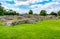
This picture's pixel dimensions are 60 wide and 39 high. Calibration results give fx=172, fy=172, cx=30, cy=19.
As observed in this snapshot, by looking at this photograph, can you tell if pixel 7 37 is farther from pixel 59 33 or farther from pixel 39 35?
pixel 59 33

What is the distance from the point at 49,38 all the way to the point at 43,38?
20.1 inches

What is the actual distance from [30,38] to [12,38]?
57.9 inches

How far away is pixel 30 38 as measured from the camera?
14.1 metres

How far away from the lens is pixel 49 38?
14.3 metres

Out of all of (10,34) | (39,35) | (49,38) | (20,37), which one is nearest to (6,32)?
(10,34)

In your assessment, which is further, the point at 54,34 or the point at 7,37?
the point at 54,34

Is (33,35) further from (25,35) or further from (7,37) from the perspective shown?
(7,37)

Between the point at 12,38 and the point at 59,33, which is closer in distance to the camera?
the point at 12,38

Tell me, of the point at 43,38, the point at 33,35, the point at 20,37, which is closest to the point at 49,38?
the point at 43,38

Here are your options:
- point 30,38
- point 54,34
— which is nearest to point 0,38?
point 30,38

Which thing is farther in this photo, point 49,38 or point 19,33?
point 19,33

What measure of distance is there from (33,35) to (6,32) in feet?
8.16

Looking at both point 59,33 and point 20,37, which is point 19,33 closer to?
point 20,37

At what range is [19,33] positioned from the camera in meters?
15.3
